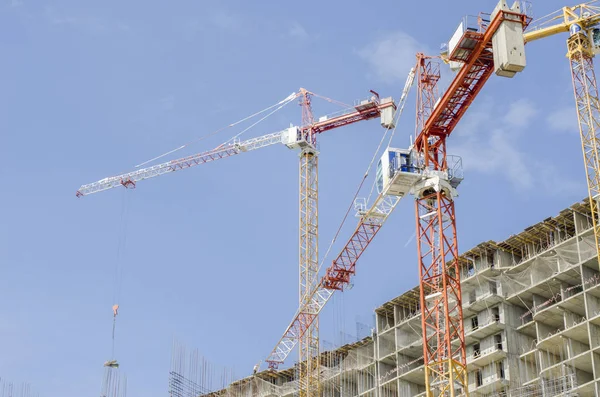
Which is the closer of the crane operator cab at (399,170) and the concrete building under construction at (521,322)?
the crane operator cab at (399,170)

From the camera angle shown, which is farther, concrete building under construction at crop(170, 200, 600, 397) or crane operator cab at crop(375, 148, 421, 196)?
concrete building under construction at crop(170, 200, 600, 397)

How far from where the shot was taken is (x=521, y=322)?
293 ft

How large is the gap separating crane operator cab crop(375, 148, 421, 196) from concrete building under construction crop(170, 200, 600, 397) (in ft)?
52.6

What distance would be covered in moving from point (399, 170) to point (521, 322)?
2162cm

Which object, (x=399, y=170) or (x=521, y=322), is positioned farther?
(x=521, y=322)

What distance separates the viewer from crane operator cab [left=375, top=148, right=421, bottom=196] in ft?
239

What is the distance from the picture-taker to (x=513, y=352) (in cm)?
8788

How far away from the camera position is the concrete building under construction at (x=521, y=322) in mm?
82750

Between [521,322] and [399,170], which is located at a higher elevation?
[399,170]

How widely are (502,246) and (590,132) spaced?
1259cm

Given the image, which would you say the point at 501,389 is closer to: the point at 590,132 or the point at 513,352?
the point at 513,352

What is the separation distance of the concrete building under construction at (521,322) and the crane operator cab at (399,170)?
16.0m

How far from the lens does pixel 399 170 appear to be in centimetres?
7300

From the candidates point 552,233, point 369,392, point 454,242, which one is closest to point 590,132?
point 552,233
